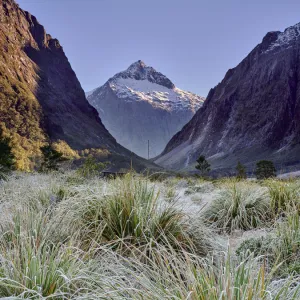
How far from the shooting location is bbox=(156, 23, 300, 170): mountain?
9306 cm

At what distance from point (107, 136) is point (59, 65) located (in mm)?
35424

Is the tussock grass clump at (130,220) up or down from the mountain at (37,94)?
down

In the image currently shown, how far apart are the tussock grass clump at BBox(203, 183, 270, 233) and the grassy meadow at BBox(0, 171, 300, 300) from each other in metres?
0.03

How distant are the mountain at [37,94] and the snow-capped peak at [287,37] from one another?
73241 mm

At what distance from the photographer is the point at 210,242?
3.00m

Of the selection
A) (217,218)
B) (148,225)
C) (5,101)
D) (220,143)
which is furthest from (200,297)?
(220,143)

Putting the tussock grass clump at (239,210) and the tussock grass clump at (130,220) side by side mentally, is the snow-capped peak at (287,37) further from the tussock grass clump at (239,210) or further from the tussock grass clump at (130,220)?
the tussock grass clump at (130,220)

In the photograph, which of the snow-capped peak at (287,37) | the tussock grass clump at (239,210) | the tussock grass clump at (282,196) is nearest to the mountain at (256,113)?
the snow-capped peak at (287,37)

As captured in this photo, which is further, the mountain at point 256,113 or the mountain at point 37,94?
the mountain at point 256,113

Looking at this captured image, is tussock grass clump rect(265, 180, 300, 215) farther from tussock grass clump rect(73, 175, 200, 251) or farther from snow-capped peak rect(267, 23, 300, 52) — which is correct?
snow-capped peak rect(267, 23, 300, 52)

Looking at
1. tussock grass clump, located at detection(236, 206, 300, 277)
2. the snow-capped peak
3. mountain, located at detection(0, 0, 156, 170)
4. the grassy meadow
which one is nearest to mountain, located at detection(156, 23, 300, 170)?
the snow-capped peak

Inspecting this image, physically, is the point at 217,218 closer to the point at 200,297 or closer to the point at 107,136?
the point at 200,297

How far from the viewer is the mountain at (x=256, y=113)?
93062 mm

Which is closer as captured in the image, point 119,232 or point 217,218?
point 119,232
